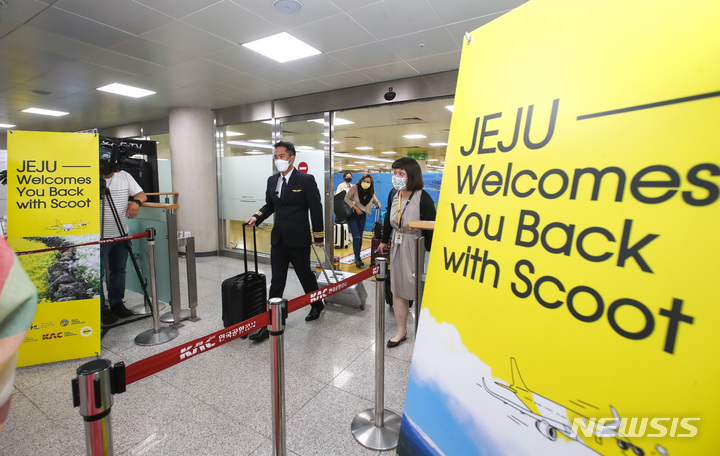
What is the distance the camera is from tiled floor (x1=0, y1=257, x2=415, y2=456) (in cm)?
168

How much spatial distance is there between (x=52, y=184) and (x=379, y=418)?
259 cm

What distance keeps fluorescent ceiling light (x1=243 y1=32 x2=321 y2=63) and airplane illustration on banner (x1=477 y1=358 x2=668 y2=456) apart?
349cm

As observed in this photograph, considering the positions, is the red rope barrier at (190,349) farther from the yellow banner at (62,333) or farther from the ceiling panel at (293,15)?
the ceiling panel at (293,15)

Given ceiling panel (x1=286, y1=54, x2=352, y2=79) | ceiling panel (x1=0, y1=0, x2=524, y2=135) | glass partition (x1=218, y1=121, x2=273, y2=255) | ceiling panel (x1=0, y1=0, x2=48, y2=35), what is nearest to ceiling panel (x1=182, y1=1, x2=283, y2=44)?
ceiling panel (x1=0, y1=0, x2=524, y2=135)

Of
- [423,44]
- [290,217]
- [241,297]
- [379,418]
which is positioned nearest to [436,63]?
[423,44]

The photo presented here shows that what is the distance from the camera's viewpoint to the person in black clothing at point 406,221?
240cm

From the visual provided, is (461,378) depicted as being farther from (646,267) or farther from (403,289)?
(403,289)

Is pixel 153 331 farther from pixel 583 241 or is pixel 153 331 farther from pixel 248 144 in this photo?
pixel 248 144

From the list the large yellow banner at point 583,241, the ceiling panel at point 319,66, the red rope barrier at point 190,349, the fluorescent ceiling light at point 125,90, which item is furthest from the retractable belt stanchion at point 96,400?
the fluorescent ceiling light at point 125,90

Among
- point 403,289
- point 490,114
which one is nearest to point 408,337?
point 403,289

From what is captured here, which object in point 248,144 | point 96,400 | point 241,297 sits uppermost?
point 248,144

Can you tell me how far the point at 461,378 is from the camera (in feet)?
2.44

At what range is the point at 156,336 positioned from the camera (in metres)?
2.77

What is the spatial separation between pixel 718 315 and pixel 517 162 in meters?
0.37
